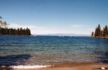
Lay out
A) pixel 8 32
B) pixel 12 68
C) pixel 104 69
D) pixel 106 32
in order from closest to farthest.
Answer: pixel 104 69 < pixel 12 68 < pixel 106 32 < pixel 8 32

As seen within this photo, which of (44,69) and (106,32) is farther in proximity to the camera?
(106,32)

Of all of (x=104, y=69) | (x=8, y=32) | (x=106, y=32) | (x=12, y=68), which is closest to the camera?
(x=104, y=69)

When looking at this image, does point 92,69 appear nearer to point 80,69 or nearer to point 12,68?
point 80,69

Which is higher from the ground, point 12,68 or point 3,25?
point 3,25

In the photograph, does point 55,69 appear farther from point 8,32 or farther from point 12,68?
point 8,32

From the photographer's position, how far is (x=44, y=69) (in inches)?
736

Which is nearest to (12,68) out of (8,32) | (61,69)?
(61,69)

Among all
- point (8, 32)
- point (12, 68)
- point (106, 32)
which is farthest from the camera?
point (8, 32)

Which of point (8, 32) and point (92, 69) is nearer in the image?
point (92, 69)

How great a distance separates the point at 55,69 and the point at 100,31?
136030 millimetres

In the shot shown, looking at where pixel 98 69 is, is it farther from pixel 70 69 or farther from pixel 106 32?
pixel 106 32

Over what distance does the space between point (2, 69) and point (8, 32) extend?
184335mm

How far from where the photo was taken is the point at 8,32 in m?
199

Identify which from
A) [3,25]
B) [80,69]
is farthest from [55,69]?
[3,25]
